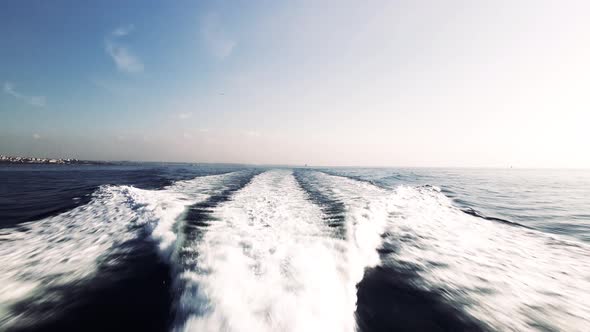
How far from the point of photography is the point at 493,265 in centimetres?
454

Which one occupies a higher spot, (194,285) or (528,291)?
(194,285)

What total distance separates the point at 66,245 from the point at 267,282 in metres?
4.76

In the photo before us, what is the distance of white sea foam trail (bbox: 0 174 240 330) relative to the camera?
3.25 meters

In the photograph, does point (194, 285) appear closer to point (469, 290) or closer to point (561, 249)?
point (469, 290)

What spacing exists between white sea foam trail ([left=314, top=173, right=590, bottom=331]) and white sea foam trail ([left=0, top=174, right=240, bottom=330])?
496 cm

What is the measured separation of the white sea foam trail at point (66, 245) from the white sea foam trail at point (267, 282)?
51.2 inches

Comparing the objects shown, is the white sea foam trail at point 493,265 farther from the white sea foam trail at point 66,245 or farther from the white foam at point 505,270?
the white sea foam trail at point 66,245

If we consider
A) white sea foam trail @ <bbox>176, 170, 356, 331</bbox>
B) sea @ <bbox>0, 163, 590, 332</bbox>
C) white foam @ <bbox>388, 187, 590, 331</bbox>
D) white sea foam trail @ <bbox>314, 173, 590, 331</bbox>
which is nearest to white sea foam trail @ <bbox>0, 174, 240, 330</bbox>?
sea @ <bbox>0, 163, 590, 332</bbox>

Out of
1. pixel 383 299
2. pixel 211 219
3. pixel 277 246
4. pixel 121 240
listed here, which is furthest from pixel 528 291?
pixel 121 240

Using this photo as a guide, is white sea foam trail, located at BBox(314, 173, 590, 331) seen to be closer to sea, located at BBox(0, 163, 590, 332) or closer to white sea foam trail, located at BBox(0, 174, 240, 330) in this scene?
sea, located at BBox(0, 163, 590, 332)

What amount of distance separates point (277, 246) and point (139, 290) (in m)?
2.36

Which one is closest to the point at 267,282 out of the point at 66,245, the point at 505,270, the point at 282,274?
the point at 282,274

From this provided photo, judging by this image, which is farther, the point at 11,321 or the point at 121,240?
the point at 121,240

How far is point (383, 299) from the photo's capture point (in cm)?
324
